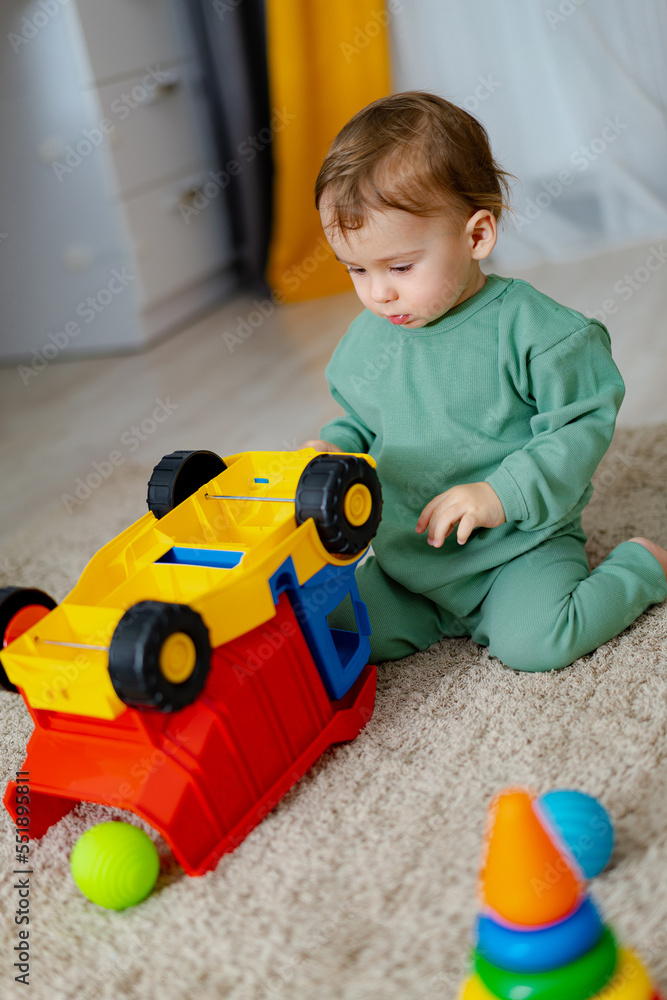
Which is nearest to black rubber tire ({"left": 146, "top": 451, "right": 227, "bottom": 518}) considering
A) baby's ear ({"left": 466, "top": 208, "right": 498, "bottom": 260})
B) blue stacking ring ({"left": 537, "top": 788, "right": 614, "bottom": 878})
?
baby's ear ({"left": 466, "top": 208, "right": 498, "bottom": 260})

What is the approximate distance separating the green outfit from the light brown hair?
→ 119 millimetres

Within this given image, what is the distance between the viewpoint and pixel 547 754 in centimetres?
77

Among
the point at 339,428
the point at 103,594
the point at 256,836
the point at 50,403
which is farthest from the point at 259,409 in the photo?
the point at 256,836

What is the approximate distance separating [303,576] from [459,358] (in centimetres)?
31

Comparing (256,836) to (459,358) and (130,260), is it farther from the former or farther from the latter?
(130,260)

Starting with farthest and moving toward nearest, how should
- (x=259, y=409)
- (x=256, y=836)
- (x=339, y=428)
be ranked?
(x=259, y=409)
(x=339, y=428)
(x=256, y=836)

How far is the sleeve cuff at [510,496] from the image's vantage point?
870 millimetres

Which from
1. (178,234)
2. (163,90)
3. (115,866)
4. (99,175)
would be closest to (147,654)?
(115,866)

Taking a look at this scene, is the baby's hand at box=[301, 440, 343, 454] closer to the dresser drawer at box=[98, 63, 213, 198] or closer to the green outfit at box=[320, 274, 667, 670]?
the green outfit at box=[320, 274, 667, 670]

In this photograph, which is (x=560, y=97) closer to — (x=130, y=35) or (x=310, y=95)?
(x=310, y=95)

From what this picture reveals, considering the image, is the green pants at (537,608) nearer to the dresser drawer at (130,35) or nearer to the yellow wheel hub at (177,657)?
the yellow wheel hub at (177,657)

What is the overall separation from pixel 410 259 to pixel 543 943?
1.95 ft

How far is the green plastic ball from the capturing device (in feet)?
2.23

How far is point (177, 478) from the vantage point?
0.88 m
